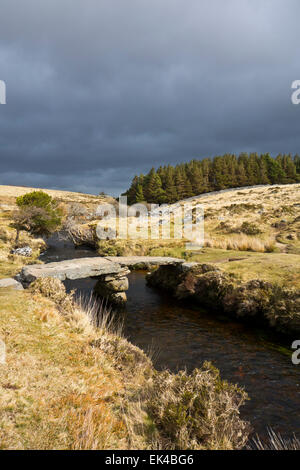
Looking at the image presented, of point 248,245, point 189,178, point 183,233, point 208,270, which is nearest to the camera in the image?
point 208,270

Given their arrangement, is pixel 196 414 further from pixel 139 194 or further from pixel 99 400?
pixel 139 194

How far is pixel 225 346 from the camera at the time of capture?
929 centimetres

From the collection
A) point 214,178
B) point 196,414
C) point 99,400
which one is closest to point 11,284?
point 99,400

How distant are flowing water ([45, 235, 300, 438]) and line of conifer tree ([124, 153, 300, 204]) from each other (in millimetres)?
65260

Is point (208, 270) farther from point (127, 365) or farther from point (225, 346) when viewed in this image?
point (127, 365)

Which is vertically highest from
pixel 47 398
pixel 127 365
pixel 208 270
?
pixel 208 270

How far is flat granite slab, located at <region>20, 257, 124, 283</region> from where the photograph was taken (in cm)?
1147

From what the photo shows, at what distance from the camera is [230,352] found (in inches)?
349

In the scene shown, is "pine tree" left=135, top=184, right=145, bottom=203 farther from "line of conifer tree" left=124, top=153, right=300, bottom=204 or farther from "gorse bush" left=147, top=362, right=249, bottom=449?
"gorse bush" left=147, top=362, right=249, bottom=449

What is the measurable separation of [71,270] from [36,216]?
29049 millimetres

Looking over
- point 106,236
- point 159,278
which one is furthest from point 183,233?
point 159,278

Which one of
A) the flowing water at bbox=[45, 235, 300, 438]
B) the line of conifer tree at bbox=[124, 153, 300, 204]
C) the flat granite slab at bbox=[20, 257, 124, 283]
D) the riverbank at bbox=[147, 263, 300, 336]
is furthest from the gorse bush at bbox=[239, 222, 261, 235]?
the line of conifer tree at bbox=[124, 153, 300, 204]

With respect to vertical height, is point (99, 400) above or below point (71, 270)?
below
